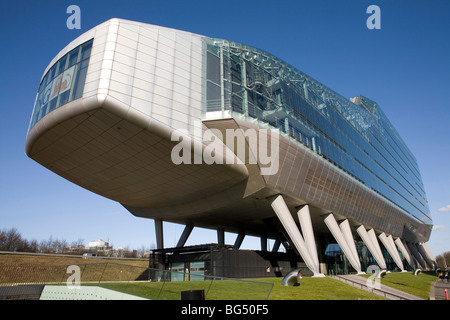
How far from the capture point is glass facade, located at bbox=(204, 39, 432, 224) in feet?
83.2

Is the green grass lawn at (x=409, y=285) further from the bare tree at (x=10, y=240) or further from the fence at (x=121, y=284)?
the bare tree at (x=10, y=240)

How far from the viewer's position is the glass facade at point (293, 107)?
25.4 m

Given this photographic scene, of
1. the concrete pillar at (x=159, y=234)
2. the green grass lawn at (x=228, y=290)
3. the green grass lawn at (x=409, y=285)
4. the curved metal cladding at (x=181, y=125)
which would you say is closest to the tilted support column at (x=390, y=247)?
the green grass lawn at (x=409, y=285)

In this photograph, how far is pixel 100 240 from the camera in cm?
13138

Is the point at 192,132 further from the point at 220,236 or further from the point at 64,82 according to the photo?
the point at 220,236

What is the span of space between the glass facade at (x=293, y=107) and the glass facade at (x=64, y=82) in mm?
9006

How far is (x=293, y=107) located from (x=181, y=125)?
14601mm

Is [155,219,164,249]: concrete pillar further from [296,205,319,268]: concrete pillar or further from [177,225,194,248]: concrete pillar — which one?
[296,205,319,268]: concrete pillar

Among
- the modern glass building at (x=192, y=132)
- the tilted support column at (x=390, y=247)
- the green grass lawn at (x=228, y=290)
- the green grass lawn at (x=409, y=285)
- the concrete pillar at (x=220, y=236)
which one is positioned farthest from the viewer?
the tilted support column at (x=390, y=247)

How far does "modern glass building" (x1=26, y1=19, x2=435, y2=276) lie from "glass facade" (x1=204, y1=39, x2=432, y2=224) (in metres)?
0.13

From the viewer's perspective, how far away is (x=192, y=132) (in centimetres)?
2183

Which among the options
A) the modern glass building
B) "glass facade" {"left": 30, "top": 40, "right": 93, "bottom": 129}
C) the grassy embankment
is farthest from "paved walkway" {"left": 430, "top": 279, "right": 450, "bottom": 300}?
"glass facade" {"left": 30, "top": 40, "right": 93, "bottom": 129}

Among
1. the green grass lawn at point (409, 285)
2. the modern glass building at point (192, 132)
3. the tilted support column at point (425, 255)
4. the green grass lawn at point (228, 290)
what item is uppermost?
the modern glass building at point (192, 132)

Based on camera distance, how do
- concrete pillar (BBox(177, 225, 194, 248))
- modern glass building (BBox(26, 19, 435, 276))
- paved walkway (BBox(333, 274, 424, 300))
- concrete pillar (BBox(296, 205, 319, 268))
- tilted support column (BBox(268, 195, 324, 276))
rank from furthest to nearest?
concrete pillar (BBox(177, 225, 194, 248)) < concrete pillar (BBox(296, 205, 319, 268)) < tilted support column (BBox(268, 195, 324, 276)) < modern glass building (BBox(26, 19, 435, 276)) < paved walkway (BBox(333, 274, 424, 300))
